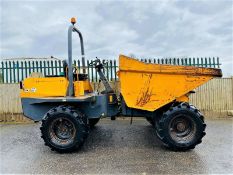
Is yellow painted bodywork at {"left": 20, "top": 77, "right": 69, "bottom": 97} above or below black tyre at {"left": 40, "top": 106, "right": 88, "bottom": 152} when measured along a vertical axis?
above

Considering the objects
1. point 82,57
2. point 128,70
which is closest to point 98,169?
point 128,70

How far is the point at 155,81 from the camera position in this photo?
5762 mm

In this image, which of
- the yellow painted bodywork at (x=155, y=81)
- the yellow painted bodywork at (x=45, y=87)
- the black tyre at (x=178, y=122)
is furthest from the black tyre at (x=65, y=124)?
the black tyre at (x=178, y=122)

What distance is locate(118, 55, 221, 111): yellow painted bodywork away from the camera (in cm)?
571

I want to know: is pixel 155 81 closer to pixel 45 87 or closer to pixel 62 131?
pixel 62 131

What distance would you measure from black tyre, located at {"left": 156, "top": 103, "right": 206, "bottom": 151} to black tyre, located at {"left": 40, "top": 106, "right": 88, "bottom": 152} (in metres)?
1.60

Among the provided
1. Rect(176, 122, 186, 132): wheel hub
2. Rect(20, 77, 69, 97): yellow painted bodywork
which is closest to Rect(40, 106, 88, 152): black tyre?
Rect(20, 77, 69, 97): yellow painted bodywork

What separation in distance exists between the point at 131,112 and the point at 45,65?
6068mm

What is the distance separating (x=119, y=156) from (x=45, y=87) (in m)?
2.19

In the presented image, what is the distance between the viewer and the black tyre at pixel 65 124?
18.7ft

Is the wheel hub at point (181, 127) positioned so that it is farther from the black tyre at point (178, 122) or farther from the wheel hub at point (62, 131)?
the wheel hub at point (62, 131)

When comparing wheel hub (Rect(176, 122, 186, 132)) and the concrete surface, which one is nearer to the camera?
the concrete surface

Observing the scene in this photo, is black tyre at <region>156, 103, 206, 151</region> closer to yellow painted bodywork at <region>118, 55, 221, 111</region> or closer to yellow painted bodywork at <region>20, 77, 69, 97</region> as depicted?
yellow painted bodywork at <region>118, 55, 221, 111</region>

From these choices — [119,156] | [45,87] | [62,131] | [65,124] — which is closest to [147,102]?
[119,156]
